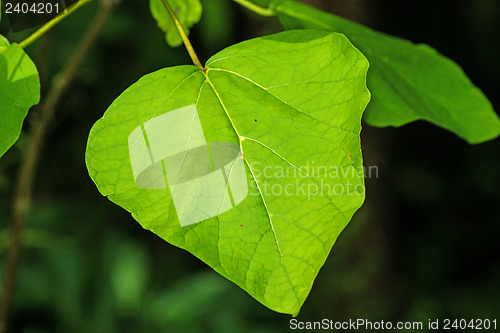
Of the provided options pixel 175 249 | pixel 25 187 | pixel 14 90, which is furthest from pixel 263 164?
pixel 175 249

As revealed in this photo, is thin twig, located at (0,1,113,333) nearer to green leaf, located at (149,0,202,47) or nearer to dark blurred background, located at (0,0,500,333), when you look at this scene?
dark blurred background, located at (0,0,500,333)

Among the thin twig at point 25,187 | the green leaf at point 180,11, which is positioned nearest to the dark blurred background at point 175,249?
the thin twig at point 25,187

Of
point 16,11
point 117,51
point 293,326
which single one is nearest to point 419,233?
point 293,326

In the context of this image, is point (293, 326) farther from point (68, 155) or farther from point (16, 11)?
point (16, 11)

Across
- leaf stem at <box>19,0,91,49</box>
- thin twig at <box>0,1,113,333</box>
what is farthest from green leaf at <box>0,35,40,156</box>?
thin twig at <box>0,1,113,333</box>

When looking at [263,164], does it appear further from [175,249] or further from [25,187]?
[175,249]

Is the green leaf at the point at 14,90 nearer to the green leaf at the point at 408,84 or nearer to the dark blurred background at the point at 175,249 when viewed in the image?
the green leaf at the point at 408,84
